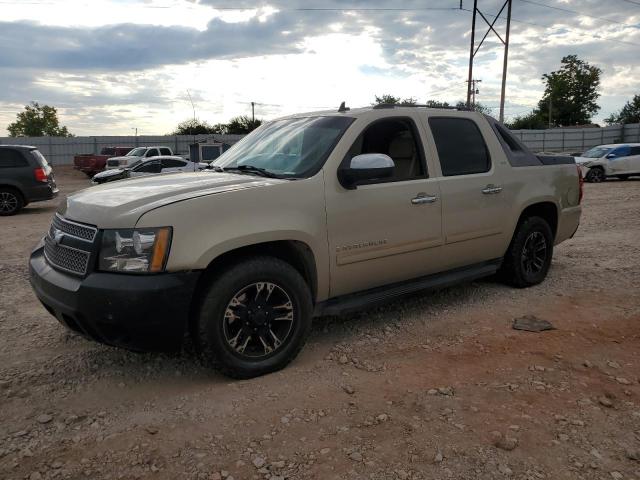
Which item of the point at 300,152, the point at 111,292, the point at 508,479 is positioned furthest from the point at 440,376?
the point at 111,292

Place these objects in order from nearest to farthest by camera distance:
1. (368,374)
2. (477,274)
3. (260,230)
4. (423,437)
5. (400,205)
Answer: (423,437), (260,230), (368,374), (400,205), (477,274)

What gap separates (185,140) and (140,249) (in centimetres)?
3993

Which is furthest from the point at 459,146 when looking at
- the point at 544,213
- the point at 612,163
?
the point at 612,163

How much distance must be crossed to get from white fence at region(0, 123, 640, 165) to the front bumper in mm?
34378

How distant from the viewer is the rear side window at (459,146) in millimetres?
4594

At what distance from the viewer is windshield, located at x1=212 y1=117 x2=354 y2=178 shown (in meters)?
3.88

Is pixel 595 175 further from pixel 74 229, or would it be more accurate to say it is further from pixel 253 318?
pixel 74 229

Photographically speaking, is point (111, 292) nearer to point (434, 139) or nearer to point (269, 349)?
point (269, 349)

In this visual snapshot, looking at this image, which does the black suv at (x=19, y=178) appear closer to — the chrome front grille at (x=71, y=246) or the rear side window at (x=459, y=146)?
the chrome front grille at (x=71, y=246)

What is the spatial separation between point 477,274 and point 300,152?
209 centimetres

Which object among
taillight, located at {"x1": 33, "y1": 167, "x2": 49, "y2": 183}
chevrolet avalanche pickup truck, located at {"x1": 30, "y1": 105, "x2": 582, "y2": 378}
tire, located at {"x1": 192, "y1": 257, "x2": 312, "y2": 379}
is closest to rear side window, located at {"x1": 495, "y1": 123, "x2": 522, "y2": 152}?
chevrolet avalanche pickup truck, located at {"x1": 30, "y1": 105, "x2": 582, "y2": 378}

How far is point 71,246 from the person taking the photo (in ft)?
10.8

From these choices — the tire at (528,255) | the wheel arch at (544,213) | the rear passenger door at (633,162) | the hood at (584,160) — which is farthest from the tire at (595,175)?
the tire at (528,255)

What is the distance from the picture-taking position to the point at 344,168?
3.81 metres
